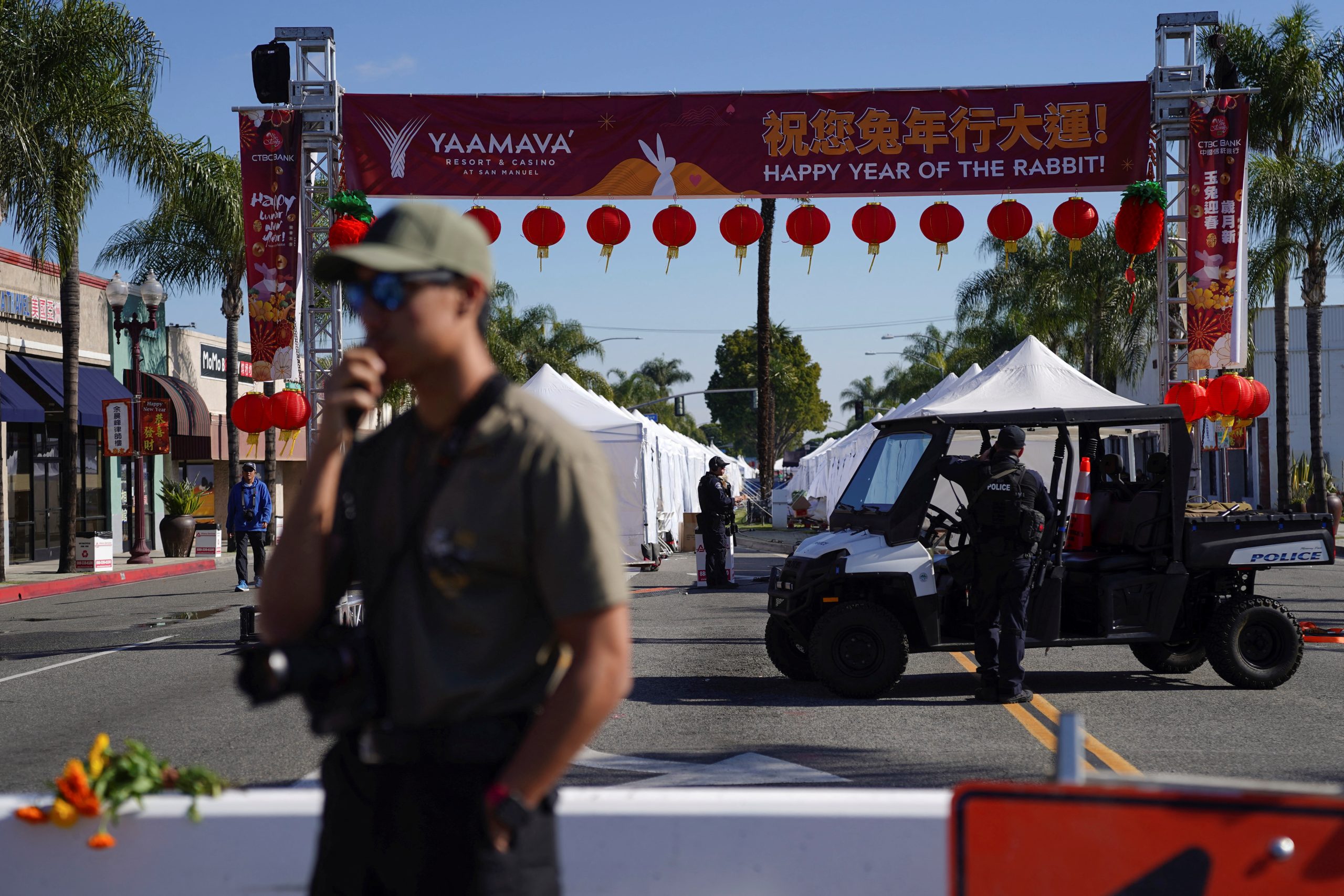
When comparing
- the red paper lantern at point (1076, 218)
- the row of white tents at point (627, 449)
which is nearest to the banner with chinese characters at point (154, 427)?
the row of white tents at point (627, 449)

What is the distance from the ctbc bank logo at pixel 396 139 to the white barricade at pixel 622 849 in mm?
11771

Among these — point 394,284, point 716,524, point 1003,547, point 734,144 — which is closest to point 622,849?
point 394,284

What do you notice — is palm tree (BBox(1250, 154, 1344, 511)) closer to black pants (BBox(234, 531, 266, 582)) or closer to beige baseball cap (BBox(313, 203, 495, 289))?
black pants (BBox(234, 531, 266, 582))

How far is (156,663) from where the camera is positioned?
11117 mm

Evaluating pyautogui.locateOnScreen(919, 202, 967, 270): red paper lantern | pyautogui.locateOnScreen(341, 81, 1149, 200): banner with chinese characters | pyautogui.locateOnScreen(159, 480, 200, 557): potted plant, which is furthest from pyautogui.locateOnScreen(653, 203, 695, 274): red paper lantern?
pyautogui.locateOnScreen(159, 480, 200, 557): potted plant

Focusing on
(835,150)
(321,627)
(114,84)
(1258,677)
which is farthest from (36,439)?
(321,627)

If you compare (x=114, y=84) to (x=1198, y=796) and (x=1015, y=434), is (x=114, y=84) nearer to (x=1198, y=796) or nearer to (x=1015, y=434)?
(x=1015, y=434)

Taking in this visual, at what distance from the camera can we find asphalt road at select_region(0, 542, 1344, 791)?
679cm

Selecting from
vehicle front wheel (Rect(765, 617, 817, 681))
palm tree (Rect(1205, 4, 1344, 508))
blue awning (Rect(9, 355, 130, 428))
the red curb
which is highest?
palm tree (Rect(1205, 4, 1344, 508))

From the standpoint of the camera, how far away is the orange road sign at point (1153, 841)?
7.63ft

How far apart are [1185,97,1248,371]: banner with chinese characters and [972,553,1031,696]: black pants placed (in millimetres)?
5509

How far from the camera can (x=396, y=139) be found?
1359cm

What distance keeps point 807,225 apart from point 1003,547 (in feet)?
20.0

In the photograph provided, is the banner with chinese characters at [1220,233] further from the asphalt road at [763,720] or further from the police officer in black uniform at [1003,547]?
the police officer in black uniform at [1003,547]
